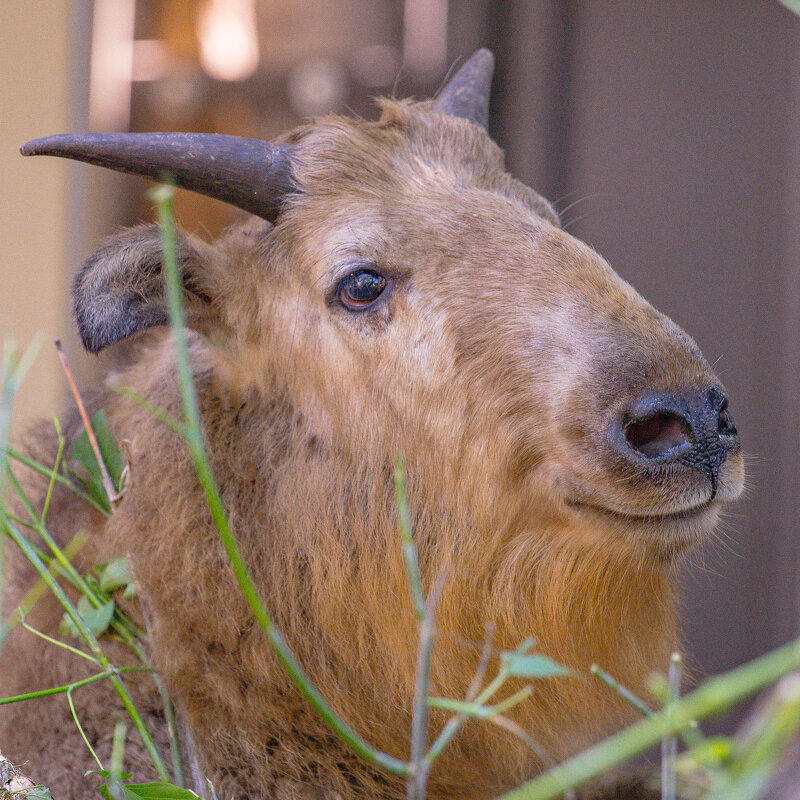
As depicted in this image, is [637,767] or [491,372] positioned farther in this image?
[637,767]

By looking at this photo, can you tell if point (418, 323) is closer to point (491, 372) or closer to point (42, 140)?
point (491, 372)

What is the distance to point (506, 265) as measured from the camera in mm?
2434

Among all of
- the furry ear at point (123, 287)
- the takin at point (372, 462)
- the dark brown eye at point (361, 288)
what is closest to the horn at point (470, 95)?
the takin at point (372, 462)

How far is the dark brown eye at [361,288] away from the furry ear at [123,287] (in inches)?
18.3

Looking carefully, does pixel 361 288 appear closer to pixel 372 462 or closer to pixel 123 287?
pixel 372 462

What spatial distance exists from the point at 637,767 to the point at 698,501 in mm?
1453

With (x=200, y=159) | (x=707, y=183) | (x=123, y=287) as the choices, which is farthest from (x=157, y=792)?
(x=707, y=183)

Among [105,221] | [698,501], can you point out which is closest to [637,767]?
[698,501]

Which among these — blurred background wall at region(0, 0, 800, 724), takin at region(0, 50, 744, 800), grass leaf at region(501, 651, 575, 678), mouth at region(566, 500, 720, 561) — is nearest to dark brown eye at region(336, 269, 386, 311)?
takin at region(0, 50, 744, 800)

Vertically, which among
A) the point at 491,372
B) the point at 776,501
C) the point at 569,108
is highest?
the point at 569,108

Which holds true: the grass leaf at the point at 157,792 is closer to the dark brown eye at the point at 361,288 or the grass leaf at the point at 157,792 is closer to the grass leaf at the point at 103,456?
the grass leaf at the point at 103,456

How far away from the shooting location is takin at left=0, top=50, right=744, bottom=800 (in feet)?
7.26

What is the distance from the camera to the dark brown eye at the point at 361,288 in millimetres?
2549

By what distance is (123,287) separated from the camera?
259cm
